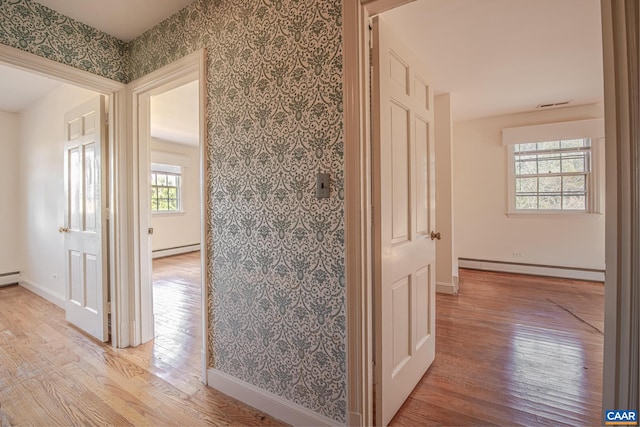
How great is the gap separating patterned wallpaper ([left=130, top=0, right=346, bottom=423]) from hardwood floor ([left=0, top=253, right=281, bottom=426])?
0.82 ft

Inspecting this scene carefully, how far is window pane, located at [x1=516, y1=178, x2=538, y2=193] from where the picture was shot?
4.57 meters

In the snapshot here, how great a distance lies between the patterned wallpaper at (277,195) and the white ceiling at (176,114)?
1.66 metres

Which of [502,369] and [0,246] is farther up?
[0,246]

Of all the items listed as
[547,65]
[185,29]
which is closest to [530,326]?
[547,65]

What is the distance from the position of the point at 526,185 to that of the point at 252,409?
5154 millimetres

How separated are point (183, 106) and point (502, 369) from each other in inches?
190

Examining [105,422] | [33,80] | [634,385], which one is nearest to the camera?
[634,385]

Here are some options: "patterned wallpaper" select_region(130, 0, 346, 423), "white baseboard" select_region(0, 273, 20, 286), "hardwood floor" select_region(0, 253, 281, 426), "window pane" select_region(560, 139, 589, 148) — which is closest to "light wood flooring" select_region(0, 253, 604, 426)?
"hardwood floor" select_region(0, 253, 281, 426)

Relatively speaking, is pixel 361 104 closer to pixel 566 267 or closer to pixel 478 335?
pixel 478 335

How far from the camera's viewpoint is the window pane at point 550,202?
14.5ft

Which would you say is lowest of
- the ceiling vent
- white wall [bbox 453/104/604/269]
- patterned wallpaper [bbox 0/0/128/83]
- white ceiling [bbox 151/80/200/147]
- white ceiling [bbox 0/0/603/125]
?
white wall [bbox 453/104/604/269]

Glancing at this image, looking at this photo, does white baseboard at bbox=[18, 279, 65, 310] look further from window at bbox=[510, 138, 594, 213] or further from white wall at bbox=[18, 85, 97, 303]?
window at bbox=[510, 138, 594, 213]

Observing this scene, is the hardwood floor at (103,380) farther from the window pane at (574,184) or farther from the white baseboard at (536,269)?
the window pane at (574,184)

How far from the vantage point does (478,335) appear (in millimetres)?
2502
